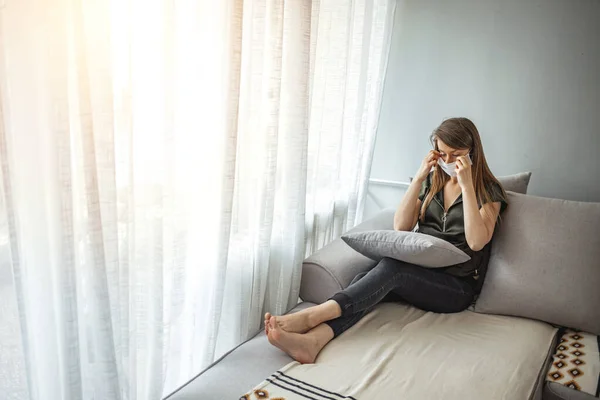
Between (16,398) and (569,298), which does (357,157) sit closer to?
(569,298)

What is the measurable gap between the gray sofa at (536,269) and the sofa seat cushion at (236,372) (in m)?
0.05

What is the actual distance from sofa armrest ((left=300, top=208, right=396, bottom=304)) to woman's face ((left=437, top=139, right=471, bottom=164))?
0.53 metres

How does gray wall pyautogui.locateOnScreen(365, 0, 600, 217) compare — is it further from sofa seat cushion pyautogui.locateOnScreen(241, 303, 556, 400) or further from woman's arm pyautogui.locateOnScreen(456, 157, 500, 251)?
sofa seat cushion pyautogui.locateOnScreen(241, 303, 556, 400)

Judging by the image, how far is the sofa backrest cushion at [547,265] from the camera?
6.68ft

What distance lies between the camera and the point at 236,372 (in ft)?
5.45

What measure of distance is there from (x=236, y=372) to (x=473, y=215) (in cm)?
105

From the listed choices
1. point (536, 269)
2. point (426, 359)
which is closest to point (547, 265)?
point (536, 269)

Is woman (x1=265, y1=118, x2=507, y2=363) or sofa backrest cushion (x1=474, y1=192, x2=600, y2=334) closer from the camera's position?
woman (x1=265, y1=118, x2=507, y2=363)

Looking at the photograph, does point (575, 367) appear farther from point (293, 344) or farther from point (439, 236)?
point (293, 344)

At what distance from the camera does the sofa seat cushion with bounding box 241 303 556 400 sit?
5.17 ft

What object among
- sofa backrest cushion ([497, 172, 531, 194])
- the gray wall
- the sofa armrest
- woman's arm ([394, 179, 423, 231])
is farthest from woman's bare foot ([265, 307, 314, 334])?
the gray wall

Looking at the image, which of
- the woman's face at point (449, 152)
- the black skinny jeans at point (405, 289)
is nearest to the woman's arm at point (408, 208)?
the woman's face at point (449, 152)

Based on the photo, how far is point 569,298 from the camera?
2.04 meters

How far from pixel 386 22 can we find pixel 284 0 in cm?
105
